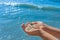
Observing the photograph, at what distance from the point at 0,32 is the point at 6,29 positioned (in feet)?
0.31

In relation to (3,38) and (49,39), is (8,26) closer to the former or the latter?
(3,38)

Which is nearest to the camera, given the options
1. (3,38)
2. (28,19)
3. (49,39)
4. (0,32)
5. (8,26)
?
(49,39)

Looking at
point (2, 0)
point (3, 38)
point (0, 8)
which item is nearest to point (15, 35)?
point (3, 38)

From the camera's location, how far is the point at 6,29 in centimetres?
199

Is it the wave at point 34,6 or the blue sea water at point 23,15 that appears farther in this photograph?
the wave at point 34,6

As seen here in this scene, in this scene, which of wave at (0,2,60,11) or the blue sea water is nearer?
the blue sea water

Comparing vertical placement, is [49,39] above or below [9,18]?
above

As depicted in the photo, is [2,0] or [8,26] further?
[2,0]

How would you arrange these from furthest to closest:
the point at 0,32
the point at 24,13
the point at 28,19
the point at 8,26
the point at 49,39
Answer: the point at 24,13, the point at 28,19, the point at 8,26, the point at 0,32, the point at 49,39

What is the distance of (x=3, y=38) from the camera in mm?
1802

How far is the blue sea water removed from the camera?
1.90m

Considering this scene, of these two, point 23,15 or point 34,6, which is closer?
point 23,15

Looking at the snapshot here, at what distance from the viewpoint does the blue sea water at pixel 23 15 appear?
190cm

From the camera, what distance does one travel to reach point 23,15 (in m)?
2.40
